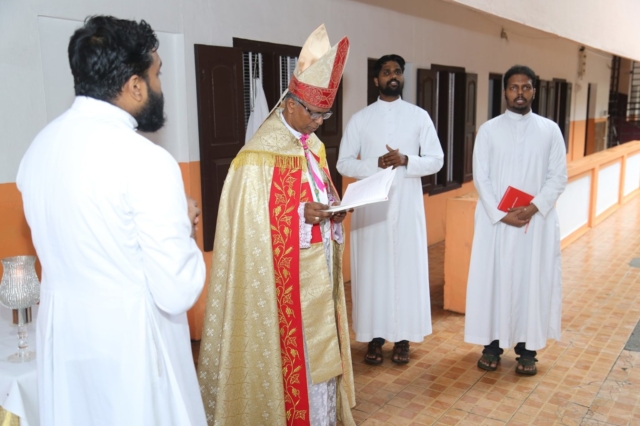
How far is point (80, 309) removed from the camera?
156cm

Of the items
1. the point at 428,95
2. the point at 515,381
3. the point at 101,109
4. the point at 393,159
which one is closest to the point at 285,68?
the point at 393,159

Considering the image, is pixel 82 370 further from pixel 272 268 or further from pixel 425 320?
pixel 425 320

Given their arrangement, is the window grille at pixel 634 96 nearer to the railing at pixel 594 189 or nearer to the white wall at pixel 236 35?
the railing at pixel 594 189

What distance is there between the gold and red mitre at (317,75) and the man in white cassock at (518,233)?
4.37 ft

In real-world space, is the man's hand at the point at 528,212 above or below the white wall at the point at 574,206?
above

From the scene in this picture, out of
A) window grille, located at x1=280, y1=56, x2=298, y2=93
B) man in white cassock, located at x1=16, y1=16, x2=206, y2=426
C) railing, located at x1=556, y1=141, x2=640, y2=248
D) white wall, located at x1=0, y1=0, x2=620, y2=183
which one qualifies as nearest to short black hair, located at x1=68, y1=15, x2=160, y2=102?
man in white cassock, located at x1=16, y1=16, x2=206, y2=426

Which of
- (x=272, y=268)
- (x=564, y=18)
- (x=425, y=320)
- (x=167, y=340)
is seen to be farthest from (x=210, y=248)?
(x=564, y=18)

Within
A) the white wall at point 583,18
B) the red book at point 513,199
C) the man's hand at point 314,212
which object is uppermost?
the white wall at point 583,18

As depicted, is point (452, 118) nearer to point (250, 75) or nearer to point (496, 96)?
point (496, 96)

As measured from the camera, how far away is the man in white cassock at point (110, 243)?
1475 millimetres

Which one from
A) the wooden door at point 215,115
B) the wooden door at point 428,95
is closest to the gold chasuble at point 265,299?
the wooden door at point 215,115

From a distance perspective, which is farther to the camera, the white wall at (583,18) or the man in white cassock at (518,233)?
the white wall at (583,18)

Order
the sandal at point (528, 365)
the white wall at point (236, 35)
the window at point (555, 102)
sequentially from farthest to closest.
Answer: the window at point (555, 102)
the sandal at point (528, 365)
the white wall at point (236, 35)

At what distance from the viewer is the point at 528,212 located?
3318 millimetres
